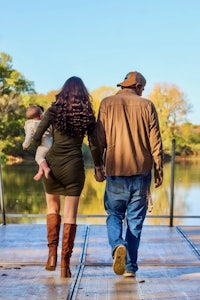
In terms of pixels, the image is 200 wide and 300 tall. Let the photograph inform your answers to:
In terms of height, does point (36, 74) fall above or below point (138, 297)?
above

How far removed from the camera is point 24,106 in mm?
21703

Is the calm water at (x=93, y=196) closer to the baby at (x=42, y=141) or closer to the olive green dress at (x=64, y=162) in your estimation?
the baby at (x=42, y=141)

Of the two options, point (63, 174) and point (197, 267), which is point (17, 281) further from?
point (197, 267)

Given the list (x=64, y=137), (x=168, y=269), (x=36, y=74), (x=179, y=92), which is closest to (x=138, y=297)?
(x=168, y=269)

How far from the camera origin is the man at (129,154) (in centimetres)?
240

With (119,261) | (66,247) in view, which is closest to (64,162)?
(66,247)

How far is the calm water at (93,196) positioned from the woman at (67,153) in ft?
14.6

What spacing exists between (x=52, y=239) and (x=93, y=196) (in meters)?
6.85

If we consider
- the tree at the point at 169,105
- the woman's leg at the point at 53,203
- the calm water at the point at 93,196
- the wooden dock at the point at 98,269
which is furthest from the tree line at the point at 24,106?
the woman's leg at the point at 53,203

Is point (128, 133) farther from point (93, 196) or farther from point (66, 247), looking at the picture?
point (93, 196)

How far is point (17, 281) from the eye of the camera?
2.29 meters


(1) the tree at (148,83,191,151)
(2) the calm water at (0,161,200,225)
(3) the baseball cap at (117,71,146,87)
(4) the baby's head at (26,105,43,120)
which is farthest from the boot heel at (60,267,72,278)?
(1) the tree at (148,83,191,151)

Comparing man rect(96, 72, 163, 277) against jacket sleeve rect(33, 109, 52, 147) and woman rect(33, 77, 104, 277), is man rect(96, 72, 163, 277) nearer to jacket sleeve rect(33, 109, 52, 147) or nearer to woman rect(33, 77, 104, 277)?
woman rect(33, 77, 104, 277)

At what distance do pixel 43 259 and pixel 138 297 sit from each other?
2.94 ft
